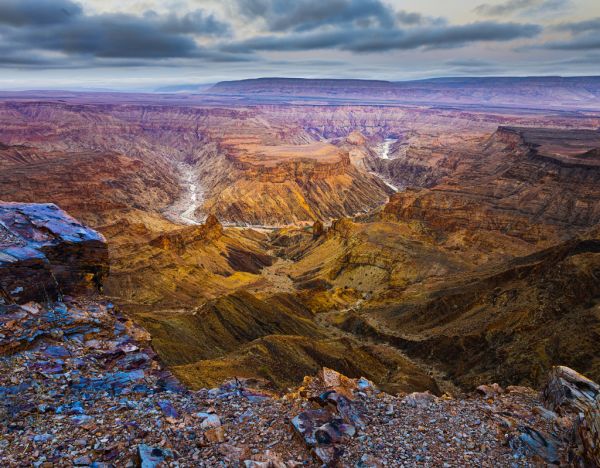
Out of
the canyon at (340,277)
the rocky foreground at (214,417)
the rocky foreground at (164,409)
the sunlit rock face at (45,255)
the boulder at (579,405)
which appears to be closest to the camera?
the rocky foreground at (214,417)

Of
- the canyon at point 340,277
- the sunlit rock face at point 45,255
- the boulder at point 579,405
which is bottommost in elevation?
the canyon at point 340,277

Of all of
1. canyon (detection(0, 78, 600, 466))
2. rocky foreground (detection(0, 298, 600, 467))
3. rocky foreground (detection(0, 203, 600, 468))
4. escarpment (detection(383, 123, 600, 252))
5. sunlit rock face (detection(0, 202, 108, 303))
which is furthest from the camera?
escarpment (detection(383, 123, 600, 252))

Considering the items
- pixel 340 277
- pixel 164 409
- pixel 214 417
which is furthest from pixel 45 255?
pixel 340 277

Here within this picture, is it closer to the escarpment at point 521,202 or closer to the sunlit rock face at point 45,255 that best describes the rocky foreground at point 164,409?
the sunlit rock face at point 45,255

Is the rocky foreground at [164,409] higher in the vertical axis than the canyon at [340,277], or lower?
higher

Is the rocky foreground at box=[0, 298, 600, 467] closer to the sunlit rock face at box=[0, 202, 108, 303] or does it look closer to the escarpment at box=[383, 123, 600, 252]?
the sunlit rock face at box=[0, 202, 108, 303]

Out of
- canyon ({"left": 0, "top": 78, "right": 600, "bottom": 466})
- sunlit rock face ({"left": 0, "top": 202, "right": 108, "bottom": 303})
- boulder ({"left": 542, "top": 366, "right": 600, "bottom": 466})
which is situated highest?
sunlit rock face ({"left": 0, "top": 202, "right": 108, "bottom": 303})

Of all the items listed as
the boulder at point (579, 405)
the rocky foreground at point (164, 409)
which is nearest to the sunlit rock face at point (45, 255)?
the rocky foreground at point (164, 409)

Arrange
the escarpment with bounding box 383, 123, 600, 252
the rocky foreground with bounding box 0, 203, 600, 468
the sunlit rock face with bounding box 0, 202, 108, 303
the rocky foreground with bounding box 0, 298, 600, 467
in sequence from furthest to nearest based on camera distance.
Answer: the escarpment with bounding box 383, 123, 600, 252
the sunlit rock face with bounding box 0, 202, 108, 303
the rocky foreground with bounding box 0, 203, 600, 468
the rocky foreground with bounding box 0, 298, 600, 467

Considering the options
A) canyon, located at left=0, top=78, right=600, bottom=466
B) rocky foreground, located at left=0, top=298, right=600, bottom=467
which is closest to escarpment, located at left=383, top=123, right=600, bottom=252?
canyon, located at left=0, top=78, right=600, bottom=466

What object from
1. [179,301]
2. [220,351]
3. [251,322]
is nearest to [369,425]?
[220,351]
